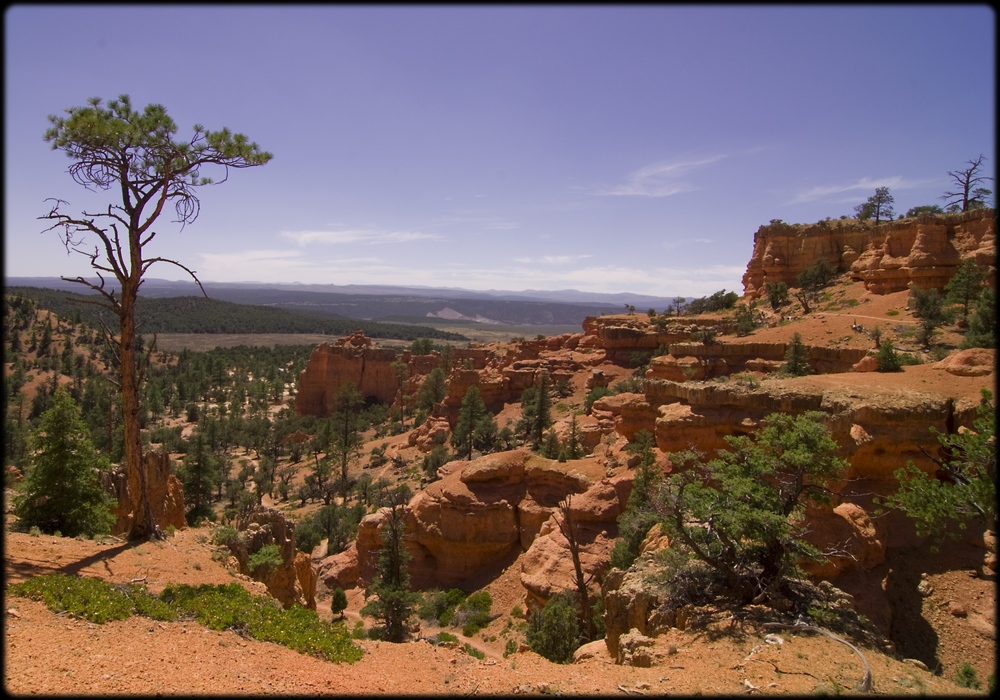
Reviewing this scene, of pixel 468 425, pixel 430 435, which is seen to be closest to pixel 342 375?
pixel 430 435

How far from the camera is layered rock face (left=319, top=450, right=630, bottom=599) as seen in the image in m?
23.2

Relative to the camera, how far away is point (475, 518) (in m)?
23.2

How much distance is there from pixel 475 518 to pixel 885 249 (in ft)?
126

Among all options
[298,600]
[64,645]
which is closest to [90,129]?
[64,645]

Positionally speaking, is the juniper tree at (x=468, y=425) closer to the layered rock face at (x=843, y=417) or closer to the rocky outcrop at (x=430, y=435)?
the rocky outcrop at (x=430, y=435)

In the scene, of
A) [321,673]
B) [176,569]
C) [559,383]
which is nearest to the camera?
[321,673]

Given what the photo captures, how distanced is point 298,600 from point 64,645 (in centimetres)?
1054

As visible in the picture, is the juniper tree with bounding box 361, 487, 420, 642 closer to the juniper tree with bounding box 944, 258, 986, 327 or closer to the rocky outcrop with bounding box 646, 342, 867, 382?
the rocky outcrop with bounding box 646, 342, 867, 382

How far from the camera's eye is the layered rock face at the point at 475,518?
76.2ft

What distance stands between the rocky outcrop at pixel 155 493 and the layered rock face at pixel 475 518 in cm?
798

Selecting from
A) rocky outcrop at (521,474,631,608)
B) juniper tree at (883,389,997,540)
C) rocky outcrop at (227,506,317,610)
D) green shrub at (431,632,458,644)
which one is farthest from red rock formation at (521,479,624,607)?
juniper tree at (883,389,997,540)

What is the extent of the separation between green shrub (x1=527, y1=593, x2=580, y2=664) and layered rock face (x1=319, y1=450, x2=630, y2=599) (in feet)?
17.8

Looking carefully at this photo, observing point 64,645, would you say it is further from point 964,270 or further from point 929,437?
point 964,270

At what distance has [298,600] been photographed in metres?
16.1
